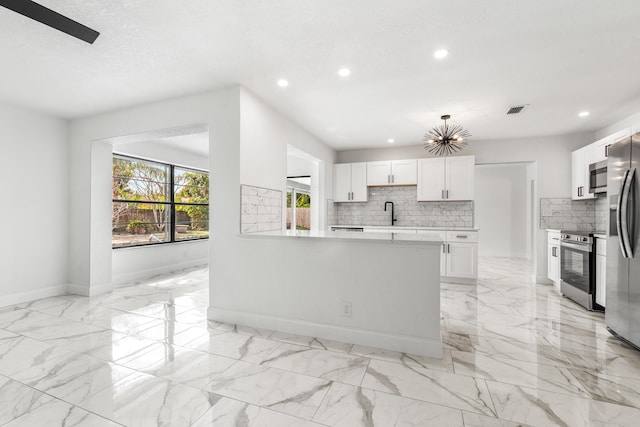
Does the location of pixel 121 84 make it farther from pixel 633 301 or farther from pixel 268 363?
pixel 633 301

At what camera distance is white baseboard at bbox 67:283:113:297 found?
409 centimetres

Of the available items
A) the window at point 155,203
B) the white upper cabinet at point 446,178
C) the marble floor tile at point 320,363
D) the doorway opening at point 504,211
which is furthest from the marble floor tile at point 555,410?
the doorway opening at point 504,211

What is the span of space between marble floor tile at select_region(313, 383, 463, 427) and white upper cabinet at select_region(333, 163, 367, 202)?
4339 millimetres

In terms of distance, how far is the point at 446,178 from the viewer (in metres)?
5.35

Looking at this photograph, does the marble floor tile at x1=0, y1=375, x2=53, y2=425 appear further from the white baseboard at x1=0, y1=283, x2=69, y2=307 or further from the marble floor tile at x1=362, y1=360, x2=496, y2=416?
the white baseboard at x1=0, y1=283, x2=69, y2=307

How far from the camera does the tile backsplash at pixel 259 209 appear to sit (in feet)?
10.2

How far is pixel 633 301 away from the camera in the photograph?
8.14 feet

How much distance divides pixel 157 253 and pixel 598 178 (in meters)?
7.07

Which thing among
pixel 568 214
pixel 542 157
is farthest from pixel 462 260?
pixel 542 157

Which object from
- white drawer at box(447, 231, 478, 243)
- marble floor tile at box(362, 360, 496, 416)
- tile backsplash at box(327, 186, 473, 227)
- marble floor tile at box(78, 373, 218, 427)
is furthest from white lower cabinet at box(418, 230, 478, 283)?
marble floor tile at box(78, 373, 218, 427)

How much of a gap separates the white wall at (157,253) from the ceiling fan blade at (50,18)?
2.86 meters

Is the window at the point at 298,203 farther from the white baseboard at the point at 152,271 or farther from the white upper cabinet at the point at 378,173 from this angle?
the white baseboard at the point at 152,271

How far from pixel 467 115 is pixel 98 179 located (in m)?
5.11

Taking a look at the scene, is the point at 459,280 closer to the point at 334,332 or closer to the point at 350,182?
the point at 350,182
